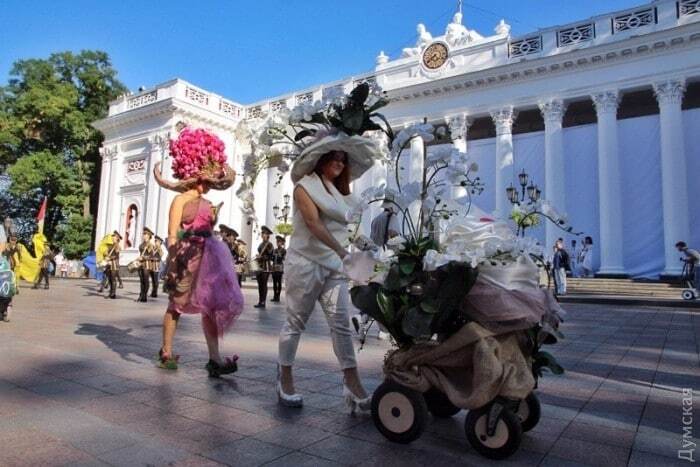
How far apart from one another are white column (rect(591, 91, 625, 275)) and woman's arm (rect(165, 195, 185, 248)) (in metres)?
18.6

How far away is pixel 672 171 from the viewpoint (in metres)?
17.8

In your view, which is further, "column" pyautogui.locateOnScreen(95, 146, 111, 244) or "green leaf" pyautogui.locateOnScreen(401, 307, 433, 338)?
"column" pyautogui.locateOnScreen(95, 146, 111, 244)

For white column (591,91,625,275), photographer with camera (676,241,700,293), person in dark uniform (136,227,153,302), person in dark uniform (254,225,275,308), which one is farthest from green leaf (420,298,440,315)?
white column (591,91,625,275)

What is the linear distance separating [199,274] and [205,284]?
0.14m

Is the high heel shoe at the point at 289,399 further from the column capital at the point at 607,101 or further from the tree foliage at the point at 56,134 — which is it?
the tree foliage at the point at 56,134

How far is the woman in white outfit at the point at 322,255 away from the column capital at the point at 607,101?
2010 cm

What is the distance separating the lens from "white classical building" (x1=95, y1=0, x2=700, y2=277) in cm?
1814

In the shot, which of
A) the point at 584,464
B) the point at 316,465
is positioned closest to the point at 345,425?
the point at 316,465

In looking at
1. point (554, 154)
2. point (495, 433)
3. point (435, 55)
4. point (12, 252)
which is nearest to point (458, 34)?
point (435, 55)

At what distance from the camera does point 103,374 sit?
3887 mm

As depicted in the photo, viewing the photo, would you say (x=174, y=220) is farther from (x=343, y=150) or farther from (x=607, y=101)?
(x=607, y=101)

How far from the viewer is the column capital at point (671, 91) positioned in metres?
18.1

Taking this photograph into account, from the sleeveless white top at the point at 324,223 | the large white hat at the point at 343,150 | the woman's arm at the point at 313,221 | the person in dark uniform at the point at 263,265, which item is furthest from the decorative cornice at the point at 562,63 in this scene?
the woman's arm at the point at 313,221

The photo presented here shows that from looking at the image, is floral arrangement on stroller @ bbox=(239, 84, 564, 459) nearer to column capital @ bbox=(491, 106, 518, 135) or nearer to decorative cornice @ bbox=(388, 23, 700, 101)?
decorative cornice @ bbox=(388, 23, 700, 101)
